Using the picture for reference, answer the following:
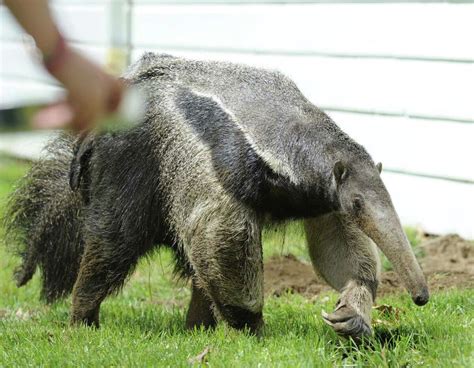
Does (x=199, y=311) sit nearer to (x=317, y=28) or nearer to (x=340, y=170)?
(x=340, y=170)

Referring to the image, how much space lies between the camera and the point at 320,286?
6.95 meters

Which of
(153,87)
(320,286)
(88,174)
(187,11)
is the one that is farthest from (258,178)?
(187,11)

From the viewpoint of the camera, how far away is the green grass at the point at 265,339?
421cm

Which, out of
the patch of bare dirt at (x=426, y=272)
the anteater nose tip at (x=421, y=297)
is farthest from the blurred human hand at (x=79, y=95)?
the patch of bare dirt at (x=426, y=272)

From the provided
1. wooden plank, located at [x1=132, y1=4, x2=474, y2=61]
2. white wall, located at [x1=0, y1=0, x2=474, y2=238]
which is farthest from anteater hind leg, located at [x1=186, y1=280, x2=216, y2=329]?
wooden plank, located at [x1=132, y1=4, x2=474, y2=61]

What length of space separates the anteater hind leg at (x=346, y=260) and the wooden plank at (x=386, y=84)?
3142 millimetres

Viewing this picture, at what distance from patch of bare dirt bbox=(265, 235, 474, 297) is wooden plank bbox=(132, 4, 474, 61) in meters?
1.66

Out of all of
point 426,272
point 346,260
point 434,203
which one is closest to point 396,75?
point 434,203

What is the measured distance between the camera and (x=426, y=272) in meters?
6.89

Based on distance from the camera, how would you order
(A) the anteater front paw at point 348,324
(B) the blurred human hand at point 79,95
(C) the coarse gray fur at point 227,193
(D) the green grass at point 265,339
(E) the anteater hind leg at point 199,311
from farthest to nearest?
(E) the anteater hind leg at point 199,311 → (C) the coarse gray fur at point 227,193 → (A) the anteater front paw at point 348,324 → (D) the green grass at point 265,339 → (B) the blurred human hand at point 79,95

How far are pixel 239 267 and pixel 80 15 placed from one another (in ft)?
29.2

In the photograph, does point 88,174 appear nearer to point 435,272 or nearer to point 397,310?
point 397,310

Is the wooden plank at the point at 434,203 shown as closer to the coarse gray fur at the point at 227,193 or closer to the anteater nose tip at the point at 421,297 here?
the coarse gray fur at the point at 227,193

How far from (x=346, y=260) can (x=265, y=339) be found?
744mm
